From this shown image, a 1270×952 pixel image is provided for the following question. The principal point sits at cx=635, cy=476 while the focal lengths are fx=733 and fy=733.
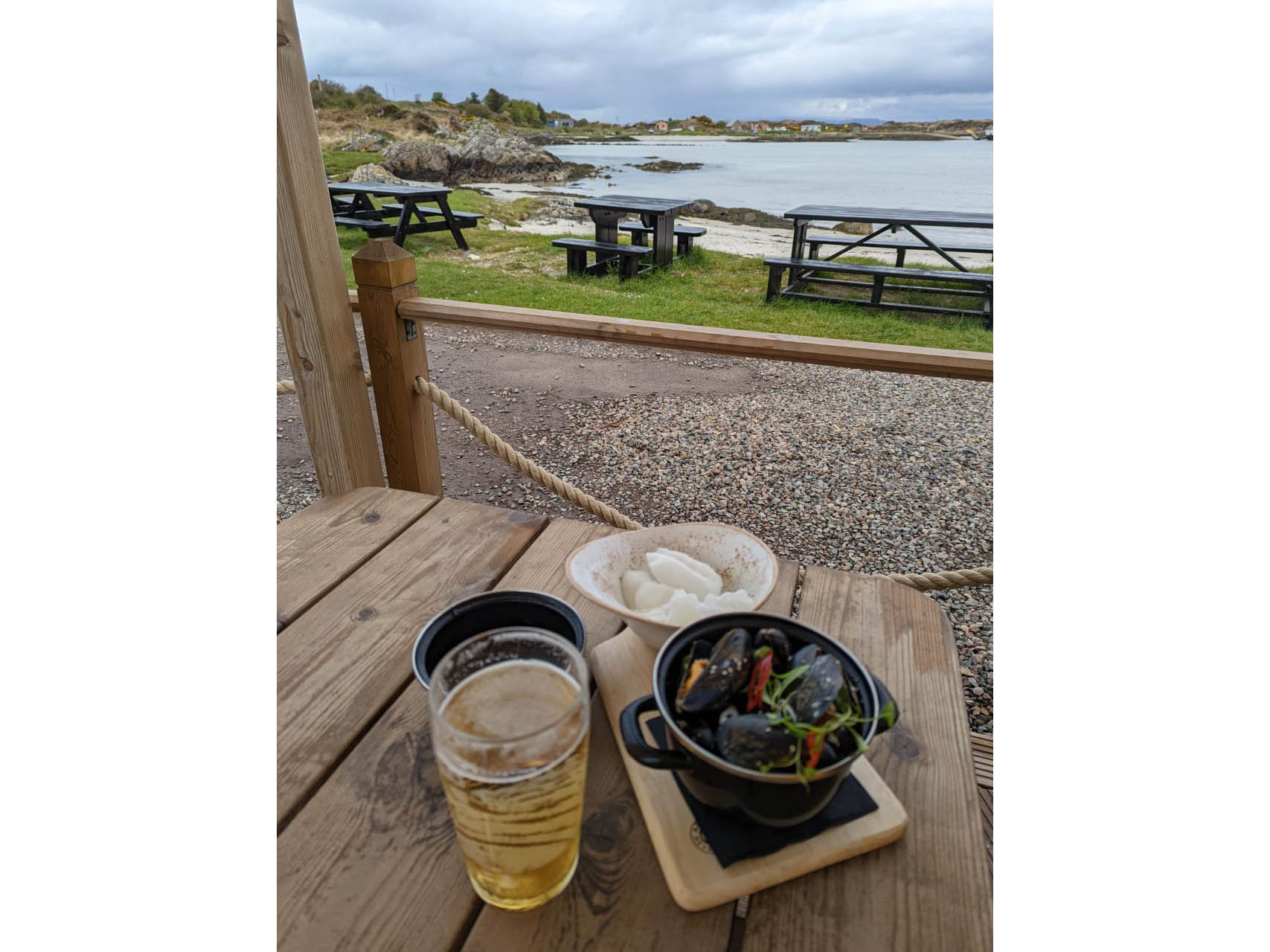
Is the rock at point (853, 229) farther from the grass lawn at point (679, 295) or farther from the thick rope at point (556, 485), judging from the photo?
the thick rope at point (556, 485)

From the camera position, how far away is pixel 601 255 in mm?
7203

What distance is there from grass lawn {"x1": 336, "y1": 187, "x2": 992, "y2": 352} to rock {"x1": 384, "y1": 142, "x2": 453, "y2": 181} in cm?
678

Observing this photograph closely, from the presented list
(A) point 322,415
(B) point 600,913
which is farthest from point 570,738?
(A) point 322,415

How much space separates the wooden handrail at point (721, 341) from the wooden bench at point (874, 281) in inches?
181

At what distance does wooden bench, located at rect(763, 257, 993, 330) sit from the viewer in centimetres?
588

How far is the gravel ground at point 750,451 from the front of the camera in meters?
2.97

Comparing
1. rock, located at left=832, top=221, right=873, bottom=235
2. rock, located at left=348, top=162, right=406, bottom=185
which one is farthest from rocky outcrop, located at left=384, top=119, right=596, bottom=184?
rock, located at left=832, top=221, right=873, bottom=235

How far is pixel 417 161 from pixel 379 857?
15.8m

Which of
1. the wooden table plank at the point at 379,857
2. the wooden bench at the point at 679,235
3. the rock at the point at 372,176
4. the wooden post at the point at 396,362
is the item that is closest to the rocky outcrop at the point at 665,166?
the rock at the point at 372,176

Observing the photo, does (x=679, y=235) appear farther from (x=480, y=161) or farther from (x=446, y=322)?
(x=480, y=161)

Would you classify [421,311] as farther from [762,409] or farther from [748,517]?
[762,409]

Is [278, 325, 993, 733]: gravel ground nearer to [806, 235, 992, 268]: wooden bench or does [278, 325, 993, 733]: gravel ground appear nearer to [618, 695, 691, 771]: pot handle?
[806, 235, 992, 268]: wooden bench

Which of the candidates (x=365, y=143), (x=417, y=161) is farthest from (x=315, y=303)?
(x=365, y=143)

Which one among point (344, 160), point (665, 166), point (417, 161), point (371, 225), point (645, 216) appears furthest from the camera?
point (665, 166)
